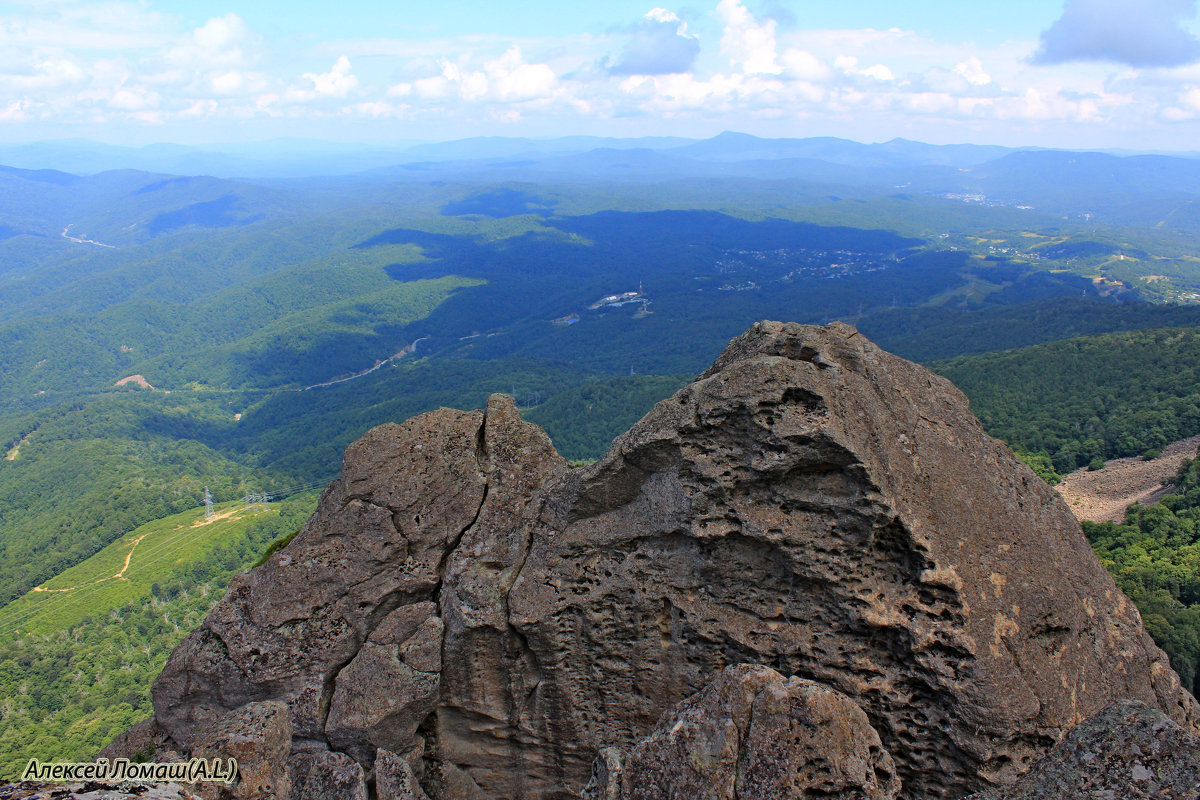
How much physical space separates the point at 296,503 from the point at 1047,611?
107 meters

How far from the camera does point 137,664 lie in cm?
6588

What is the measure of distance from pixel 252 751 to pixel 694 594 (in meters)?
8.16

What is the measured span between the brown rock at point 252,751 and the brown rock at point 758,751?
16.8 ft

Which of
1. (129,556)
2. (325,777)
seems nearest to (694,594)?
(325,777)

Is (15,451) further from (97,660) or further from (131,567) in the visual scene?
(97,660)

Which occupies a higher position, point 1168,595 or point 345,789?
point 345,789

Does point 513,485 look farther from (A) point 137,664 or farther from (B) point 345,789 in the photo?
(A) point 137,664


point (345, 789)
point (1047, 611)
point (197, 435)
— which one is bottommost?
point (197, 435)

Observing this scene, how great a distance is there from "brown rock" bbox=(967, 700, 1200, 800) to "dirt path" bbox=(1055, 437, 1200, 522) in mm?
48827

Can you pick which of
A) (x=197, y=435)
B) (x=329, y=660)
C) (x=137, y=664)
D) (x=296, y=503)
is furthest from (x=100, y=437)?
(x=329, y=660)

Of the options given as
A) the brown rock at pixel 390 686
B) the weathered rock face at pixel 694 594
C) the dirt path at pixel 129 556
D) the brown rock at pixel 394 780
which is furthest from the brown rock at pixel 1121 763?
the dirt path at pixel 129 556

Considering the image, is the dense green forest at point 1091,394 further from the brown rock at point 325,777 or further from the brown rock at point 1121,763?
the brown rock at point 325,777

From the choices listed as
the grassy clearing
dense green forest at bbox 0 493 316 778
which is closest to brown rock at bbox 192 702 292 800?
dense green forest at bbox 0 493 316 778

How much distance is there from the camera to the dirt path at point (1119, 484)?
51.0 metres
